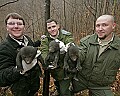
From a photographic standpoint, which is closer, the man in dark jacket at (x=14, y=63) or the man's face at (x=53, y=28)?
the man in dark jacket at (x=14, y=63)

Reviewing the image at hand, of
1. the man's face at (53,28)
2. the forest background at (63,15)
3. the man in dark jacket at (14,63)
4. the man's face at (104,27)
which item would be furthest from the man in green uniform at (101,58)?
the forest background at (63,15)

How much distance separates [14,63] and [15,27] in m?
0.50

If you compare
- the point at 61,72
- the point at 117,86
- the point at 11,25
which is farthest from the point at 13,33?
the point at 117,86

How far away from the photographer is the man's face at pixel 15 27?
105 inches

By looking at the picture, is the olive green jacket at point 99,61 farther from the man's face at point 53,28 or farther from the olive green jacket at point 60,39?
the man's face at point 53,28

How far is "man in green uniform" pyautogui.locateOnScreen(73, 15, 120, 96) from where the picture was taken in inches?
119

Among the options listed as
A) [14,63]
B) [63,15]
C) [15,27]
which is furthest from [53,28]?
[63,15]

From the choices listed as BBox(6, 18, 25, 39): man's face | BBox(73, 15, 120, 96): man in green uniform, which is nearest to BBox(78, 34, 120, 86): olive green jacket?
BBox(73, 15, 120, 96): man in green uniform

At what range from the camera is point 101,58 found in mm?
3115

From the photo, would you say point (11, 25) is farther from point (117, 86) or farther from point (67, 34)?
point (117, 86)

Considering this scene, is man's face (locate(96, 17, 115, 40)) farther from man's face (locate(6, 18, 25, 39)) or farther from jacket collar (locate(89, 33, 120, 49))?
man's face (locate(6, 18, 25, 39))

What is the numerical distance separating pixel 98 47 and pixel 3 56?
1.50 metres

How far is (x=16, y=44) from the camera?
2.73 metres

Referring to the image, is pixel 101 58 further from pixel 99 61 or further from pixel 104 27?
pixel 104 27
